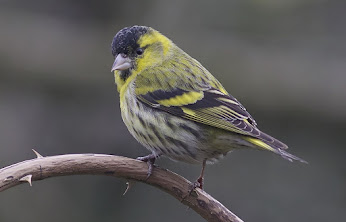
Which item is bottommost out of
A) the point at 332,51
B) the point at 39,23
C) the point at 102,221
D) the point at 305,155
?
the point at 102,221

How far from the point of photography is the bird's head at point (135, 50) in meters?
4.55

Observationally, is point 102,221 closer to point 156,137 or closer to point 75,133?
point 75,133

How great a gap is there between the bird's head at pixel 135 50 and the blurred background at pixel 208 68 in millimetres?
2053

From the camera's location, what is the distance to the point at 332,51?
287 inches

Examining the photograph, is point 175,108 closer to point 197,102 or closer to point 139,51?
point 197,102

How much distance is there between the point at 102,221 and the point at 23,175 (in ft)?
13.7

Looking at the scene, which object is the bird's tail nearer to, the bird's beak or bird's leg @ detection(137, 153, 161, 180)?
bird's leg @ detection(137, 153, 161, 180)

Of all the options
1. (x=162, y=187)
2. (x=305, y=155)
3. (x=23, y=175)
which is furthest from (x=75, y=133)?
(x=23, y=175)

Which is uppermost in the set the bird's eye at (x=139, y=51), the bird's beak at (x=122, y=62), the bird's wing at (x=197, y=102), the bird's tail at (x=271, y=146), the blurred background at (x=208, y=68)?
the bird's eye at (x=139, y=51)

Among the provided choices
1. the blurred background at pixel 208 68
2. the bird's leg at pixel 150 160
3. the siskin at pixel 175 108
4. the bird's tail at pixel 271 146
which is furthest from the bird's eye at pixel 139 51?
the blurred background at pixel 208 68

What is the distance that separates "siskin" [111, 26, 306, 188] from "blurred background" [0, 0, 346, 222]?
2.13 metres

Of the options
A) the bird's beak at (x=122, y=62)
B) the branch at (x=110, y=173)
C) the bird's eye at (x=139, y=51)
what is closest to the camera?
the branch at (x=110, y=173)

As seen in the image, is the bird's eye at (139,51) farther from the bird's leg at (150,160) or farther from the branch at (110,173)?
the branch at (110,173)

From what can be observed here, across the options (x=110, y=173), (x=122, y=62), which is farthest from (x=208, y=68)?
(x=110, y=173)
